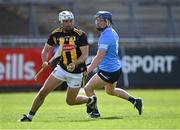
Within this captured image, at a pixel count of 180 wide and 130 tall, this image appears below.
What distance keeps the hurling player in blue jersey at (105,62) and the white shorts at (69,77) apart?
0.41 meters

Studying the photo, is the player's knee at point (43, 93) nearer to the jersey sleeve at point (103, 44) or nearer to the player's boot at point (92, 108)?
the player's boot at point (92, 108)

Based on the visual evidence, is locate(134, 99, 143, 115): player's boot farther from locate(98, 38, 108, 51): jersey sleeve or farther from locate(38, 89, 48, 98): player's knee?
locate(38, 89, 48, 98): player's knee

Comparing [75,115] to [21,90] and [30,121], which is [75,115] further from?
[21,90]

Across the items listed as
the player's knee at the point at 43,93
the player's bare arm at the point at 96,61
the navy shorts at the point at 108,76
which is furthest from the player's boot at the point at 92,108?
the player's knee at the point at 43,93

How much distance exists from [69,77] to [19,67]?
1350 centimetres

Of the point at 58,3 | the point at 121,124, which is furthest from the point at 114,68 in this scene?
the point at 58,3

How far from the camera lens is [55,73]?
49.1 ft

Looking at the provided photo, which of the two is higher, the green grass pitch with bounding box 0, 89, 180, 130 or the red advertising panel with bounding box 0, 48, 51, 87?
the green grass pitch with bounding box 0, 89, 180, 130

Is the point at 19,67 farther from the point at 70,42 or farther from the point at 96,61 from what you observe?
the point at 70,42

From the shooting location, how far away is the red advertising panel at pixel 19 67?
28125 mm

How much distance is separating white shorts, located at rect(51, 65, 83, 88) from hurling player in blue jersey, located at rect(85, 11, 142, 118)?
41 centimetres

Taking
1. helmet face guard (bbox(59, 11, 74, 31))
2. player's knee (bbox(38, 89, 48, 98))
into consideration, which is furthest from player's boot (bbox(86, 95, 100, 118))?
helmet face guard (bbox(59, 11, 74, 31))

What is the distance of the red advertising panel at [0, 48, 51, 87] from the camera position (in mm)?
28125

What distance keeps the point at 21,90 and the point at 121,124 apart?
15.4 metres
